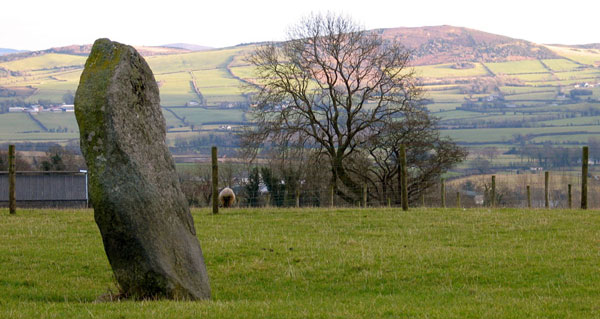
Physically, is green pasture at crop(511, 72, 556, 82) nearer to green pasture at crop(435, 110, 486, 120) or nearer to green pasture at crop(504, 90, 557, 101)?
green pasture at crop(504, 90, 557, 101)

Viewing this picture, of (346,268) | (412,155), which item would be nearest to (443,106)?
(412,155)

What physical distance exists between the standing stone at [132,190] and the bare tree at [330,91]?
30537 mm

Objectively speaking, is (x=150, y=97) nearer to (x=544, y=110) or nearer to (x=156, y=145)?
(x=156, y=145)

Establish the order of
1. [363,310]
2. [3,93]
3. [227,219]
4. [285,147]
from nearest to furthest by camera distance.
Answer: [363,310] < [227,219] < [285,147] < [3,93]

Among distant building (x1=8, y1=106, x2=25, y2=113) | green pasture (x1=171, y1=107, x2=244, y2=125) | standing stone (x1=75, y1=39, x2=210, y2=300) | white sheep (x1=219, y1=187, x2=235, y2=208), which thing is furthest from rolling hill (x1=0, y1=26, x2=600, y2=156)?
standing stone (x1=75, y1=39, x2=210, y2=300)

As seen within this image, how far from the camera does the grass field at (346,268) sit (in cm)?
867

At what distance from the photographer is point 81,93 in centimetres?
1010

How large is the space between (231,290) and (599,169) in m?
55.0

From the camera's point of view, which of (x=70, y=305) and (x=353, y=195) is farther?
(x=353, y=195)

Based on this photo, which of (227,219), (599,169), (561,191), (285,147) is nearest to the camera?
(227,219)

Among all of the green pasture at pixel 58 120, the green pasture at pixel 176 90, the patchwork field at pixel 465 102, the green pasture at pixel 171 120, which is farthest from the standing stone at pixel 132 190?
the green pasture at pixel 176 90

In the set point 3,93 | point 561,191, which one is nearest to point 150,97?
point 561,191

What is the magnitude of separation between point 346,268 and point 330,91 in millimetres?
31209

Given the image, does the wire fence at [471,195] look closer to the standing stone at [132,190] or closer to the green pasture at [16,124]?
the standing stone at [132,190]
